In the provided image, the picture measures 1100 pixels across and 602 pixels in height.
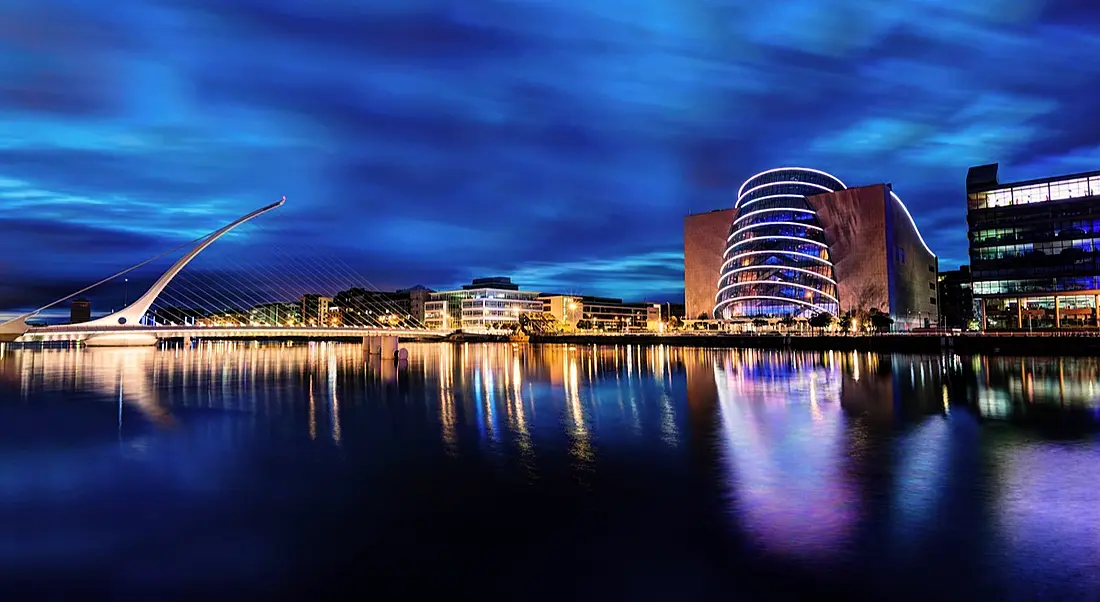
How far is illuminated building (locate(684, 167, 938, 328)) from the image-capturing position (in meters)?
99.2

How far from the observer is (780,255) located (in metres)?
102

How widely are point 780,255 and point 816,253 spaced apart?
496 centimetres

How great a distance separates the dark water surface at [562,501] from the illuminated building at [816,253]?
3166 inches

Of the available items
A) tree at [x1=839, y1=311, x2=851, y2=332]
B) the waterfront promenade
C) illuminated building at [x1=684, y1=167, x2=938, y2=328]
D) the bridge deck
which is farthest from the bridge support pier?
tree at [x1=839, y1=311, x2=851, y2=332]

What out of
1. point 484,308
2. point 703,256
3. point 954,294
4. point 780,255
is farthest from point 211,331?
point 954,294

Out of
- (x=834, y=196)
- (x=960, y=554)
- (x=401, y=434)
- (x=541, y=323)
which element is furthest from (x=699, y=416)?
(x=541, y=323)

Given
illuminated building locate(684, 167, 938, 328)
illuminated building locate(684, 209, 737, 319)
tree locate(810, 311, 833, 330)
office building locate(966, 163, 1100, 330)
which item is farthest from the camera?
illuminated building locate(684, 209, 737, 319)

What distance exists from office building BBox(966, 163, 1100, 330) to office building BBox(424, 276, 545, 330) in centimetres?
10036

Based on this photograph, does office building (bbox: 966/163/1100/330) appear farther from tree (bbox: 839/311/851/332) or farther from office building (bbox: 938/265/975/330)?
office building (bbox: 938/265/975/330)

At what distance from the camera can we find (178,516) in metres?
10.2

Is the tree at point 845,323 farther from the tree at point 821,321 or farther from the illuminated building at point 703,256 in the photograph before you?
the illuminated building at point 703,256

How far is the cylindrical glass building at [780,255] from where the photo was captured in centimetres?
9975

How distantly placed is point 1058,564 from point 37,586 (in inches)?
432

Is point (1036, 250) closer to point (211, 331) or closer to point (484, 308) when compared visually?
point (211, 331)
